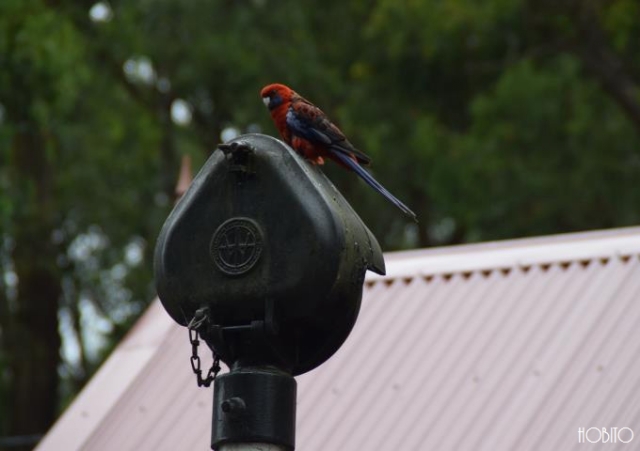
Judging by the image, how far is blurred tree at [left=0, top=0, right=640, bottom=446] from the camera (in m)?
20.3

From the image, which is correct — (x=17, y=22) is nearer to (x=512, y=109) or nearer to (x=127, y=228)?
(x=127, y=228)

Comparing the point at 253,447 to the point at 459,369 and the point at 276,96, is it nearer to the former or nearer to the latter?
the point at 276,96

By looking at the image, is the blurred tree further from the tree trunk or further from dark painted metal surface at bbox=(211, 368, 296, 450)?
dark painted metal surface at bbox=(211, 368, 296, 450)

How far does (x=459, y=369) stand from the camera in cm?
825

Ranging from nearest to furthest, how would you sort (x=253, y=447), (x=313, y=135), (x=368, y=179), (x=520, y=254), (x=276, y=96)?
(x=253, y=447) < (x=368, y=179) < (x=313, y=135) < (x=276, y=96) < (x=520, y=254)

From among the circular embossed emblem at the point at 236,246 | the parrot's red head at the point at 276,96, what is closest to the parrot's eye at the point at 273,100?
the parrot's red head at the point at 276,96

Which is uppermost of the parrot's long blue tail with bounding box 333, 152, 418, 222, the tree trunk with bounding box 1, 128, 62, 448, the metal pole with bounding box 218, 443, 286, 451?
the tree trunk with bounding box 1, 128, 62, 448

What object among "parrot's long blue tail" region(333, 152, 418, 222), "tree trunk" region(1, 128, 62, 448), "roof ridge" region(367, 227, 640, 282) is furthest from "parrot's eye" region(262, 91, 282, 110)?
"tree trunk" region(1, 128, 62, 448)

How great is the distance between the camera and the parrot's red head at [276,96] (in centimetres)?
709

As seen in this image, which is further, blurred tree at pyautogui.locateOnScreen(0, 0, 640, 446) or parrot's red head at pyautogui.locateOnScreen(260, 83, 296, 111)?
blurred tree at pyautogui.locateOnScreen(0, 0, 640, 446)

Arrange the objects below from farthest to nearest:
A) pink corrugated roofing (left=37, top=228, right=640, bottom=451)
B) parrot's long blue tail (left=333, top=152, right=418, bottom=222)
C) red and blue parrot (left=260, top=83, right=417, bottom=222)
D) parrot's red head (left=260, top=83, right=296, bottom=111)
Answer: pink corrugated roofing (left=37, top=228, right=640, bottom=451) → parrot's red head (left=260, top=83, right=296, bottom=111) → red and blue parrot (left=260, top=83, right=417, bottom=222) → parrot's long blue tail (left=333, top=152, right=418, bottom=222)

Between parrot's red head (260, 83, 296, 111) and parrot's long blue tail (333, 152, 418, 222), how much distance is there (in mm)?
739

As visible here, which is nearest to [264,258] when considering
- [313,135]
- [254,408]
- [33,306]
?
[254,408]

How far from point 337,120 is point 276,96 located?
14.5 meters
